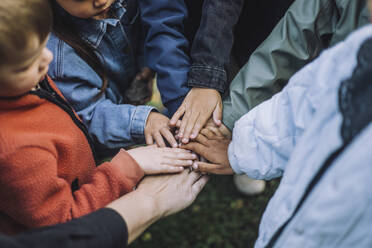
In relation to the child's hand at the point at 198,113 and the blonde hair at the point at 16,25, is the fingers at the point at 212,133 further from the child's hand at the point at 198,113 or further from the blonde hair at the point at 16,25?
the blonde hair at the point at 16,25

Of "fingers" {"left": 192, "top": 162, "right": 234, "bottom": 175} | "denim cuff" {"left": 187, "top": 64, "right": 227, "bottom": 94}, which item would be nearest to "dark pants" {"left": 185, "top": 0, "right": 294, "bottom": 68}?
"denim cuff" {"left": 187, "top": 64, "right": 227, "bottom": 94}

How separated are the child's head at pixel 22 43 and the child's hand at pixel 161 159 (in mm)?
A: 628

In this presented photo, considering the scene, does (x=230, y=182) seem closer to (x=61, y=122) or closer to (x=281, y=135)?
(x=281, y=135)

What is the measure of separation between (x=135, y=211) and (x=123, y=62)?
1001 mm

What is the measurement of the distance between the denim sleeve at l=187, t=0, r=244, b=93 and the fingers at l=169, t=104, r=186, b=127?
0.46 ft

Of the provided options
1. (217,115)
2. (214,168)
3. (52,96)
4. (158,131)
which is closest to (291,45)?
(217,115)

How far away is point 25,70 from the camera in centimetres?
103

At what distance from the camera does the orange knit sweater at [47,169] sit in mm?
1061

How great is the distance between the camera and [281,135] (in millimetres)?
1200

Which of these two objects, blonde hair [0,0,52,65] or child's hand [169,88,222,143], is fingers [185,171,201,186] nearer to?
child's hand [169,88,222,143]

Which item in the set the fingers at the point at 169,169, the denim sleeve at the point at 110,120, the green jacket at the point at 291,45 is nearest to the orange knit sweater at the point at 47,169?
the fingers at the point at 169,169

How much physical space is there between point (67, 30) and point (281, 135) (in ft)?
3.83

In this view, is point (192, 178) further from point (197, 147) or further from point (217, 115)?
point (217, 115)

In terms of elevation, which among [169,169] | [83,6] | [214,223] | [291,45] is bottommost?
[214,223]
